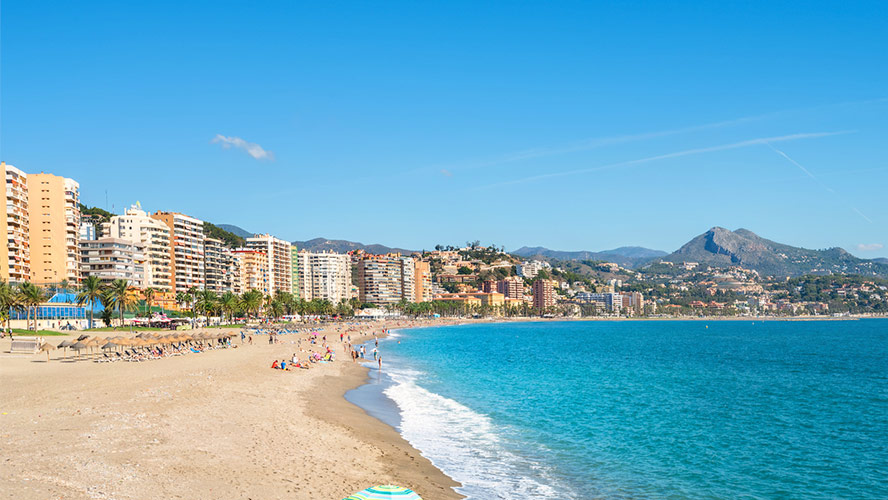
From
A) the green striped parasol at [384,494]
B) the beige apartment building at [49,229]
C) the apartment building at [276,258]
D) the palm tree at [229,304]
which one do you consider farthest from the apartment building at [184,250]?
the green striped parasol at [384,494]

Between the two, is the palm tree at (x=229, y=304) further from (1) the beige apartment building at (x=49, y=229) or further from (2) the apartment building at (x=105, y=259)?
(1) the beige apartment building at (x=49, y=229)

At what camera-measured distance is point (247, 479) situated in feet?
45.9

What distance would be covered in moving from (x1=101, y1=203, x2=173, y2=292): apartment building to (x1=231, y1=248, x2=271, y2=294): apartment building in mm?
33321

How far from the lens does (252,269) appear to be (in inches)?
6678

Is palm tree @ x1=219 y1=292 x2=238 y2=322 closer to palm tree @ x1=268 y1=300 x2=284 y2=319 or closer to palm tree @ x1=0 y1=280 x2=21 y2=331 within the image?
palm tree @ x1=268 y1=300 x2=284 y2=319

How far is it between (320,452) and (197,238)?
440 ft

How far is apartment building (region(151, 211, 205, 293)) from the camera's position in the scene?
133 meters

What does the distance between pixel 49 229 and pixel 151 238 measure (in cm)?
2126

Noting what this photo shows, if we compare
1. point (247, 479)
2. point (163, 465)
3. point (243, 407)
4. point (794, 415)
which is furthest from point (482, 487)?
point (794, 415)

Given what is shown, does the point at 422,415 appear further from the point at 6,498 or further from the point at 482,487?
the point at 6,498

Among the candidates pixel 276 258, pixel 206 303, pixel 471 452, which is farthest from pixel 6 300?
pixel 276 258

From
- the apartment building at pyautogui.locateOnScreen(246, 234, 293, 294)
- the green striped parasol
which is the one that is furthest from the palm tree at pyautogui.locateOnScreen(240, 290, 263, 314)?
the green striped parasol

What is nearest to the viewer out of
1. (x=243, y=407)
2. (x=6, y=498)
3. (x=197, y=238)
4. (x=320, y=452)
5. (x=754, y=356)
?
(x=6, y=498)

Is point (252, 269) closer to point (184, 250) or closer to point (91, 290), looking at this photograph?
point (184, 250)
